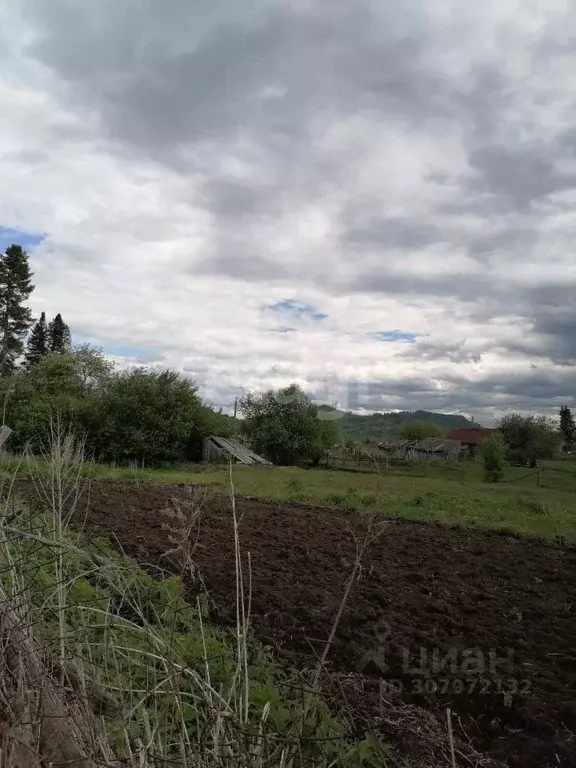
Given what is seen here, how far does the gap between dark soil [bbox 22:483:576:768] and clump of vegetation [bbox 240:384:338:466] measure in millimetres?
20686

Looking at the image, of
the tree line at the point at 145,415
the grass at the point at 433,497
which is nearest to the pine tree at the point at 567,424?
the tree line at the point at 145,415

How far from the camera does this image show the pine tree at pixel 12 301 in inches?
1791

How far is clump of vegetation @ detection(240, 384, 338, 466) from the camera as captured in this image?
30.9m

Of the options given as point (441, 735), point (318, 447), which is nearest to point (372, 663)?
point (441, 735)

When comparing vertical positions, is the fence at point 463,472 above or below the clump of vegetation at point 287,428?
below

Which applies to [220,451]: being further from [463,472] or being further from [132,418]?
[463,472]

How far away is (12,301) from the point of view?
150ft

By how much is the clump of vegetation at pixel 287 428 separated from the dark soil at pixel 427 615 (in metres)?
20.7

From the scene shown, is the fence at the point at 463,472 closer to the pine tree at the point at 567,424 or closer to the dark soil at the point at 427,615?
the dark soil at the point at 427,615

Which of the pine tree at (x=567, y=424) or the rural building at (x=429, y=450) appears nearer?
the rural building at (x=429, y=450)

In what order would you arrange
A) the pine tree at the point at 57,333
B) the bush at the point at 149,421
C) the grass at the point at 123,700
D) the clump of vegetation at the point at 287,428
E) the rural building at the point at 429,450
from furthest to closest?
1. the pine tree at the point at 57,333
2. the clump of vegetation at the point at 287,428
3. the rural building at the point at 429,450
4. the bush at the point at 149,421
5. the grass at the point at 123,700

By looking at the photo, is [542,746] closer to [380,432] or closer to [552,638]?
[552,638]

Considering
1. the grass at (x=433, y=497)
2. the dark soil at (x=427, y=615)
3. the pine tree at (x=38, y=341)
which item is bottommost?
the dark soil at (x=427, y=615)

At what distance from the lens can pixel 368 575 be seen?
21.7 feet
